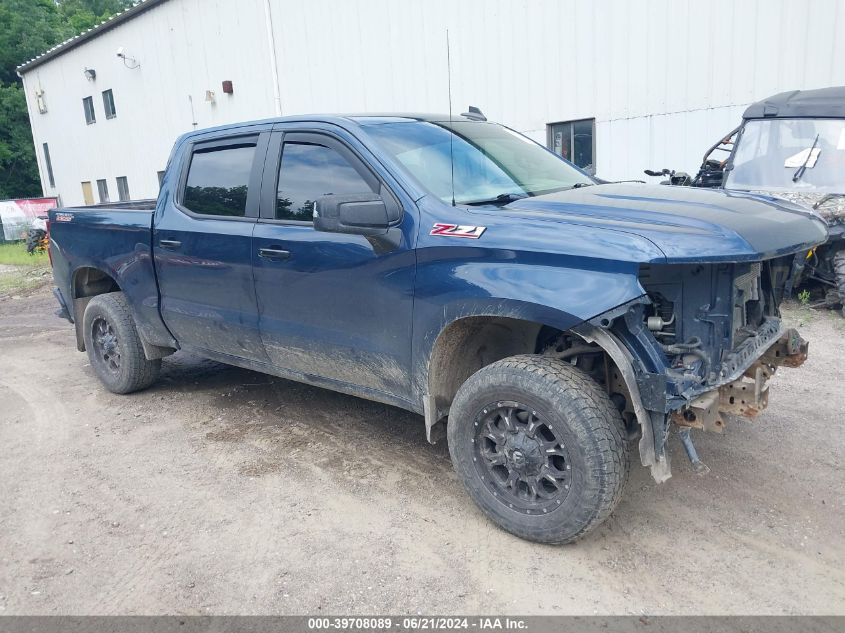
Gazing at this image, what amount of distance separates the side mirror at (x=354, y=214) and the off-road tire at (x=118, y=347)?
2.63 meters

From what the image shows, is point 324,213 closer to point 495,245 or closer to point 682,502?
point 495,245

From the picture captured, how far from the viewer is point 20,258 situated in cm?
1734

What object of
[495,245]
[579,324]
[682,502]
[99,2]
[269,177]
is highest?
[99,2]

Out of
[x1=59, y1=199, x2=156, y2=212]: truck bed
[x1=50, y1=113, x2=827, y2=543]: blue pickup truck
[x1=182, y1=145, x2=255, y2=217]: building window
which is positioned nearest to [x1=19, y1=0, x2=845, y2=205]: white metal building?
[x1=59, y1=199, x2=156, y2=212]: truck bed

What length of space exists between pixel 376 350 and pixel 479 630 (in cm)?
152

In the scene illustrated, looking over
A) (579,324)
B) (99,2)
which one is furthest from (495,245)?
(99,2)

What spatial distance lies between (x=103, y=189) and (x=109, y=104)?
3.24 m

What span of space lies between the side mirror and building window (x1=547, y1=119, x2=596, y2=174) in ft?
28.6

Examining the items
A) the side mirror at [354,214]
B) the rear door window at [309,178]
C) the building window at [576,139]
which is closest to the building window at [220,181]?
the rear door window at [309,178]

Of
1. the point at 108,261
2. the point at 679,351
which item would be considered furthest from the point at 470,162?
the point at 108,261

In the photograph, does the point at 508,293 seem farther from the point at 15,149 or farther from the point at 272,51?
the point at 15,149

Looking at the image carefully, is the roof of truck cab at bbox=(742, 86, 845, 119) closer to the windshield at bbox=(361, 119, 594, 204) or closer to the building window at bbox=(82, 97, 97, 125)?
the windshield at bbox=(361, 119, 594, 204)

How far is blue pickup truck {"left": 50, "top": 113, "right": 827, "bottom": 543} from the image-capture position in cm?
293

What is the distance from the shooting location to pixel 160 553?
331 cm
